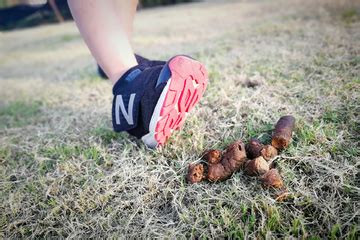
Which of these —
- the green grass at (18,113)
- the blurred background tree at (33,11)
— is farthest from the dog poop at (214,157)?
the blurred background tree at (33,11)

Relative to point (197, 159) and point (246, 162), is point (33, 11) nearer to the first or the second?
point (197, 159)

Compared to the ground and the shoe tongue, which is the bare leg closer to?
the shoe tongue

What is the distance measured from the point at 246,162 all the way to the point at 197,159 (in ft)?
0.70

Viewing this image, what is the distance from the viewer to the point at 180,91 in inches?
44.7

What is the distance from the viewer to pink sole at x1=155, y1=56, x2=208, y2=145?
3.67 ft

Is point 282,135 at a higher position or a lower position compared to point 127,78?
lower

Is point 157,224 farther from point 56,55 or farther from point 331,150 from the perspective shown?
point 56,55

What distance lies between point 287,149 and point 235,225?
39 cm

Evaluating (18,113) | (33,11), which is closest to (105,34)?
(18,113)

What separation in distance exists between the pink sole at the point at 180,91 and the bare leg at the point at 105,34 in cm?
24

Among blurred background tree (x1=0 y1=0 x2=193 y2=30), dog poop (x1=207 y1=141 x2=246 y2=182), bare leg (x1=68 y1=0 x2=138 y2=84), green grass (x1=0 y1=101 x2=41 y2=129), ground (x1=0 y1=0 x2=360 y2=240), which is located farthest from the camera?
blurred background tree (x1=0 y1=0 x2=193 y2=30)

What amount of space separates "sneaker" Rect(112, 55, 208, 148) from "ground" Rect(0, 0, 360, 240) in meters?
0.13

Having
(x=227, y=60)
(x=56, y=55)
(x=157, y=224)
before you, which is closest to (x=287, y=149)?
(x=157, y=224)

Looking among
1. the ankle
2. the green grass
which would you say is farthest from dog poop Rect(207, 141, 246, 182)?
the green grass
